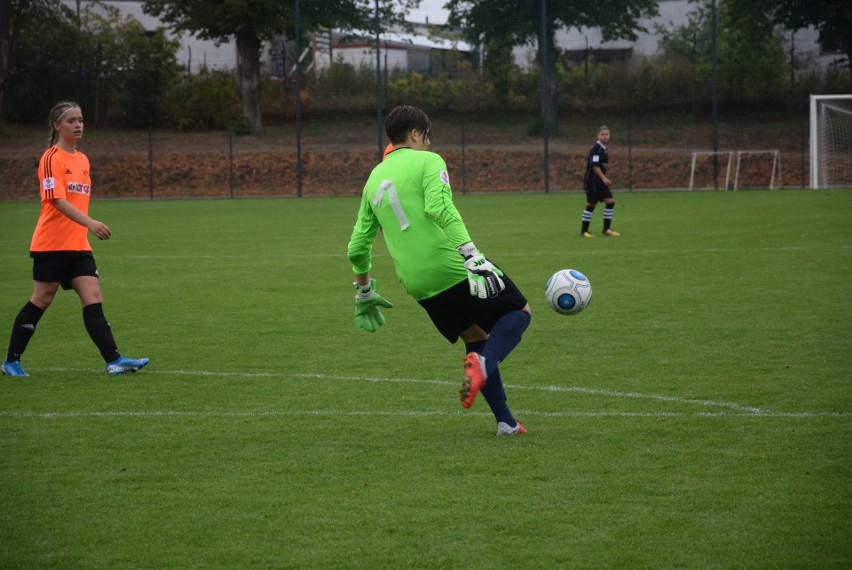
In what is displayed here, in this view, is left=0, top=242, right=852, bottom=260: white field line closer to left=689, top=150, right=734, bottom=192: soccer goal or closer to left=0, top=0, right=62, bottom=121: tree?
left=689, top=150, right=734, bottom=192: soccer goal

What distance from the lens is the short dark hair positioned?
18.9ft

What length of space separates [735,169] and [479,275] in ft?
109

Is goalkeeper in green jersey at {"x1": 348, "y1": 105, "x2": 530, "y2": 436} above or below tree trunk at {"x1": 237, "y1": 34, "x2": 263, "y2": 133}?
below

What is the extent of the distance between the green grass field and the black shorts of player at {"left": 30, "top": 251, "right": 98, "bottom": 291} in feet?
2.46

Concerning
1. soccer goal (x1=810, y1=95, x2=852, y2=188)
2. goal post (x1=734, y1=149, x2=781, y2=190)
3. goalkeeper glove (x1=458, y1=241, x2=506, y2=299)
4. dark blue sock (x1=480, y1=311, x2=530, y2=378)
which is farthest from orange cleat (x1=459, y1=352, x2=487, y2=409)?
goal post (x1=734, y1=149, x2=781, y2=190)

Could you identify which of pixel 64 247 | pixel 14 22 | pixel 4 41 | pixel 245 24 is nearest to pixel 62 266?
pixel 64 247

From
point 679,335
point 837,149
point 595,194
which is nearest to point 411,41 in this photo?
point 837,149

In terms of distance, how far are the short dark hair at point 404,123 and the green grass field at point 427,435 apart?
5.51ft

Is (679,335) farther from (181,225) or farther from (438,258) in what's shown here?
(181,225)

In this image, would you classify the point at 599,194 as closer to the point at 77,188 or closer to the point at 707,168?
the point at 77,188

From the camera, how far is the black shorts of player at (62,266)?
26.6ft

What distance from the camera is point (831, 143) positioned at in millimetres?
33625

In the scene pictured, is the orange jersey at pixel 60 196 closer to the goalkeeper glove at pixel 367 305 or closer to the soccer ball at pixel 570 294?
the goalkeeper glove at pixel 367 305

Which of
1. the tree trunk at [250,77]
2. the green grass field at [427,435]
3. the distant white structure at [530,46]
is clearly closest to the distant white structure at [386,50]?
the distant white structure at [530,46]
